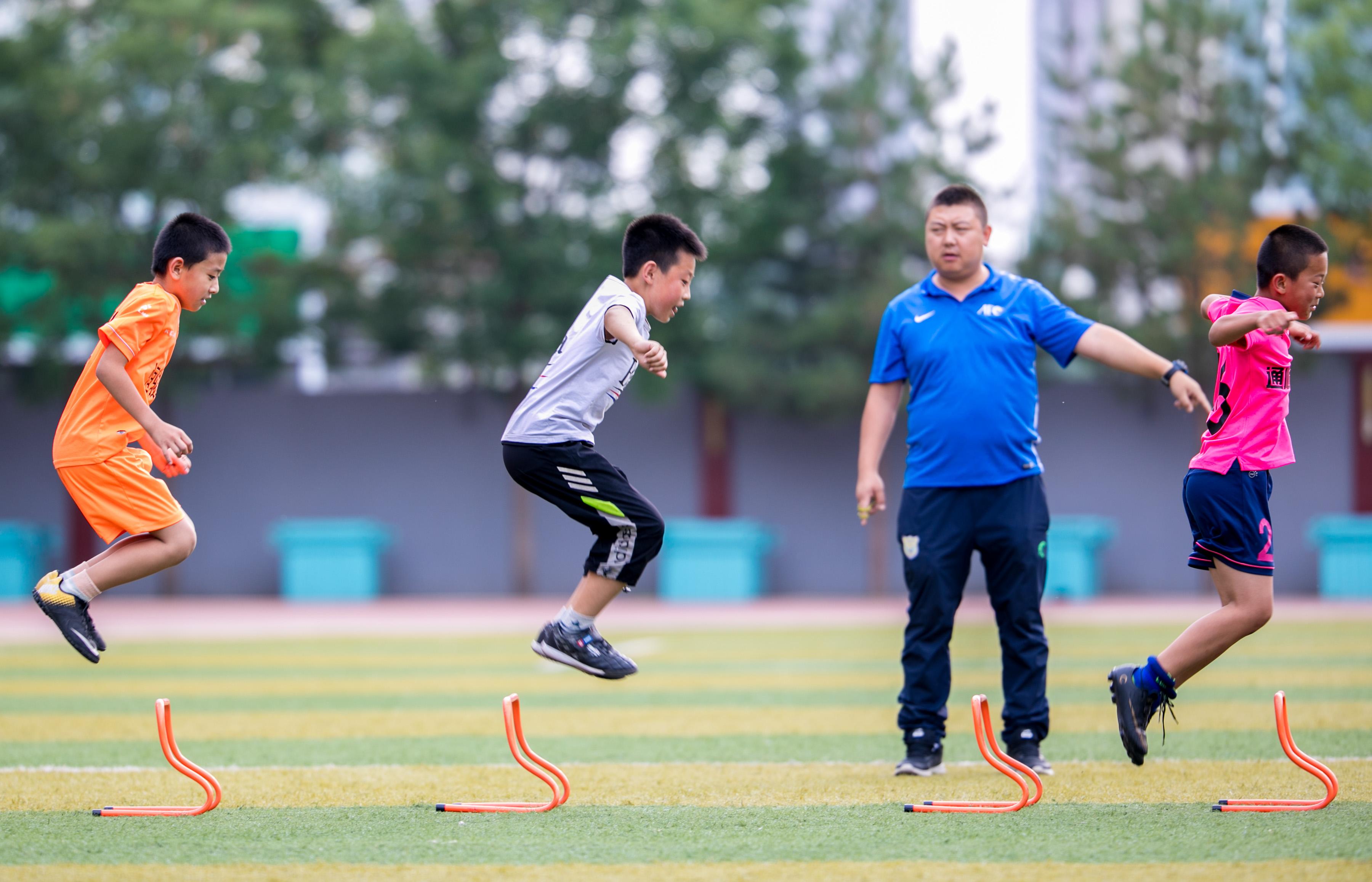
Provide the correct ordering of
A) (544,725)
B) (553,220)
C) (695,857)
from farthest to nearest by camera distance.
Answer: (553,220) → (544,725) → (695,857)

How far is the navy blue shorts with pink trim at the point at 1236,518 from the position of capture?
5.50m

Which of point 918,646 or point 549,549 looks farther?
point 549,549

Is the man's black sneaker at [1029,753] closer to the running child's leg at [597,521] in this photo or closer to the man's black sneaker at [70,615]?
the running child's leg at [597,521]

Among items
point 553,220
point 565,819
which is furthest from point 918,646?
point 553,220

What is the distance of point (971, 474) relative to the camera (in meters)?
6.07

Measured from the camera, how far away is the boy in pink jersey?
5512 mm

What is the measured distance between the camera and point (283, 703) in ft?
31.7

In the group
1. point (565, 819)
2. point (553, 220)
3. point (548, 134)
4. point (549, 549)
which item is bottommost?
point (549, 549)

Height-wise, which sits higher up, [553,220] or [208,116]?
[208,116]

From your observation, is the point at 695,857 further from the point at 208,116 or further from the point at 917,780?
the point at 208,116

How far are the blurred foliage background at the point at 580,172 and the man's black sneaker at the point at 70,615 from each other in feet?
47.0

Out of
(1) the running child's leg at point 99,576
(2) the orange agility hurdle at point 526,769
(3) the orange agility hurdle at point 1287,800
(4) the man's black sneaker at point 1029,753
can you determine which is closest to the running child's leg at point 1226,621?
(3) the orange agility hurdle at point 1287,800

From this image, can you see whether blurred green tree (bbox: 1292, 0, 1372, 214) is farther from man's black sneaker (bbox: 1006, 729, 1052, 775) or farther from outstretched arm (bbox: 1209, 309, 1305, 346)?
man's black sneaker (bbox: 1006, 729, 1052, 775)

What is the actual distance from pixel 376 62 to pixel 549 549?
7583 mm
